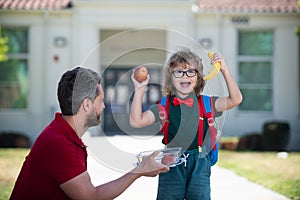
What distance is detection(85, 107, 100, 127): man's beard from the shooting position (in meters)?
3.10

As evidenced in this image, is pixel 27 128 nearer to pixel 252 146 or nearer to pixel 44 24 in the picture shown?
pixel 44 24

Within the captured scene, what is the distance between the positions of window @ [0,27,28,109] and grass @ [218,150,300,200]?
21.3 ft

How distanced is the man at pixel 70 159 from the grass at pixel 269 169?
3987 millimetres

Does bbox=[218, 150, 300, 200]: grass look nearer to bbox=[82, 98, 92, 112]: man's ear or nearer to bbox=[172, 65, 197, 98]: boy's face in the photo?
bbox=[172, 65, 197, 98]: boy's face

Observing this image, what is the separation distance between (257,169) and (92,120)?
6.94 m

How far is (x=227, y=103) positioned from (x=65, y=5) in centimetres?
1283

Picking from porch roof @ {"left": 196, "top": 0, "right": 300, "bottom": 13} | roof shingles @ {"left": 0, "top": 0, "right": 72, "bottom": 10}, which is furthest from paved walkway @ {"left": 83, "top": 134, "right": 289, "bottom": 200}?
roof shingles @ {"left": 0, "top": 0, "right": 72, "bottom": 10}

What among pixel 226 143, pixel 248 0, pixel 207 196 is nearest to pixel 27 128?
pixel 226 143

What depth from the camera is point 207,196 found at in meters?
3.83

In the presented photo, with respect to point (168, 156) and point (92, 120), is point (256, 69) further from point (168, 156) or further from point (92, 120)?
point (92, 120)

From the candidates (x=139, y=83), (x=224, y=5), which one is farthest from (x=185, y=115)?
(x=224, y=5)

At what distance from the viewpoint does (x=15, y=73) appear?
1620 centimetres

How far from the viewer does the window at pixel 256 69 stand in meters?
16.1

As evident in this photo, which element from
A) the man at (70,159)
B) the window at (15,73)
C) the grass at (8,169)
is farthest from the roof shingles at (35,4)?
the man at (70,159)
